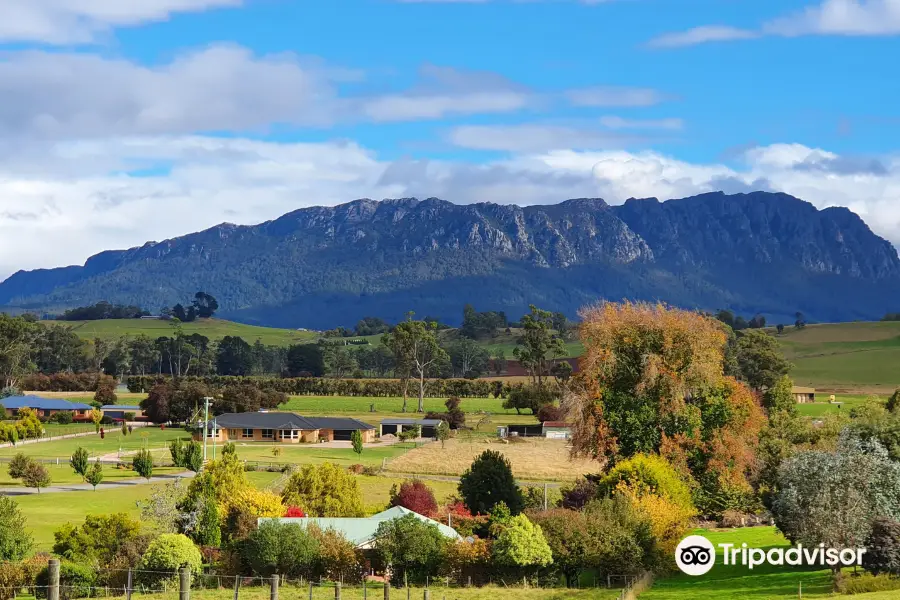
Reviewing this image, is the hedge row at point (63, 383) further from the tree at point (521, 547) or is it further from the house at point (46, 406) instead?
the tree at point (521, 547)

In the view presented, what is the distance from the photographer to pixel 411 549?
145ft

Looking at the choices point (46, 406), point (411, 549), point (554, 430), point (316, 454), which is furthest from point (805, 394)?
point (411, 549)

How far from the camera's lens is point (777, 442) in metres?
61.6

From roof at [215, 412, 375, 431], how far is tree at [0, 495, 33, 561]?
68481 millimetres

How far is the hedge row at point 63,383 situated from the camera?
547 ft

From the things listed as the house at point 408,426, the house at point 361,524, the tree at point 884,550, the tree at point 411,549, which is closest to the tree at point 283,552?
the house at point 361,524

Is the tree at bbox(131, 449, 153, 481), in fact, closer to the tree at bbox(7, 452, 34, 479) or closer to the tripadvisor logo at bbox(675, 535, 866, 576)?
the tree at bbox(7, 452, 34, 479)

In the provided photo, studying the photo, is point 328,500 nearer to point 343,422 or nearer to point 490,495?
point 490,495

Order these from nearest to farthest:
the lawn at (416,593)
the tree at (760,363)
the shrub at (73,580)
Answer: the lawn at (416,593)
the shrub at (73,580)
the tree at (760,363)

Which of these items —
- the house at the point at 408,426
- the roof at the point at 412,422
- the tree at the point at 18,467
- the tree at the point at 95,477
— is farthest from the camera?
the roof at the point at 412,422

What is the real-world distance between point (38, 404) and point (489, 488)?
3708 inches

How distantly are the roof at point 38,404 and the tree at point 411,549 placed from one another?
331 feet

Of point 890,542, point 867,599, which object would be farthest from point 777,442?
point 867,599

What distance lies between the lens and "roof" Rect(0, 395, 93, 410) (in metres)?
136
